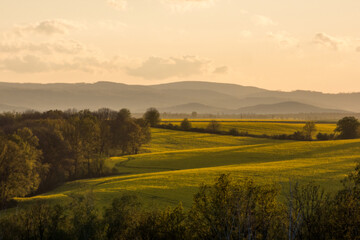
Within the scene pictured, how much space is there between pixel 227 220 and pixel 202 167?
4832 centimetres

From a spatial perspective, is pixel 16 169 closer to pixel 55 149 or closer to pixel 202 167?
pixel 55 149

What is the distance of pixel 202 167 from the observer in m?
72.9

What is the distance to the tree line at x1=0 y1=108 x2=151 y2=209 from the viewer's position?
57.2 m

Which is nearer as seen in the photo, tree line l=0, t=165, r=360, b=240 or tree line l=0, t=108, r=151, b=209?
tree line l=0, t=165, r=360, b=240

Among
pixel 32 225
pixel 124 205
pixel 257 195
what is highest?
pixel 257 195

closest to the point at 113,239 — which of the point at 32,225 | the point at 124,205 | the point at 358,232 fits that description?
the point at 124,205

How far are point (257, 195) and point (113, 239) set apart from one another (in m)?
11.6

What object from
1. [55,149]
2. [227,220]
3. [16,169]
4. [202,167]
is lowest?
[202,167]

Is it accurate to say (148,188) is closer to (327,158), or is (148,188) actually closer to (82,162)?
(82,162)

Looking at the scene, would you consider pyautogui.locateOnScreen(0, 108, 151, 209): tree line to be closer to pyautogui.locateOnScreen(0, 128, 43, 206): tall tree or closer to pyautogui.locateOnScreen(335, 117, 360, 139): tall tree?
pyautogui.locateOnScreen(0, 128, 43, 206): tall tree

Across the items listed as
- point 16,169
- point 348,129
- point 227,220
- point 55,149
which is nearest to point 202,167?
point 55,149

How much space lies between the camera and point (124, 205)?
99.9 feet

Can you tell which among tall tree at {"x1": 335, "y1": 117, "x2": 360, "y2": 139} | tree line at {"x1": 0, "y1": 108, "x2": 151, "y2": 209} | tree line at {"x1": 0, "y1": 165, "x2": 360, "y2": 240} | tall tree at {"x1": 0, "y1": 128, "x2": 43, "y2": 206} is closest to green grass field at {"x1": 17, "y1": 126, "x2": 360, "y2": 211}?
tall tree at {"x1": 0, "y1": 128, "x2": 43, "y2": 206}

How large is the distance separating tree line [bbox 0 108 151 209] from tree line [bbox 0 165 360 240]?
2714 cm
